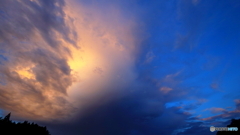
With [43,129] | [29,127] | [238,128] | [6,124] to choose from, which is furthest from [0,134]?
[238,128]

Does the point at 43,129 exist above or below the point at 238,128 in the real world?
below

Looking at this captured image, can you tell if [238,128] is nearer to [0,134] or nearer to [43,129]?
[43,129]

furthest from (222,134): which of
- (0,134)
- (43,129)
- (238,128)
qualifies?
(0,134)

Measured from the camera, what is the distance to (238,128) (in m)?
58.7

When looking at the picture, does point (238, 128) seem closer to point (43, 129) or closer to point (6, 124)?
point (43, 129)

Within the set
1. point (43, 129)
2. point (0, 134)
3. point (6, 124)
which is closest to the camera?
point (0, 134)

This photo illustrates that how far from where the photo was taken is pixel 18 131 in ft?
183

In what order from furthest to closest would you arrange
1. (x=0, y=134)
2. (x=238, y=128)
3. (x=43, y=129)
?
(x=43, y=129), (x=238, y=128), (x=0, y=134)

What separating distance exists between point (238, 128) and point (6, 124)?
104269 mm

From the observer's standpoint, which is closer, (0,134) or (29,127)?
(0,134)

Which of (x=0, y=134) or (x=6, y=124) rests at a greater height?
(x=6, y=124)

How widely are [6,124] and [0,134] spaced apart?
4.73 metres

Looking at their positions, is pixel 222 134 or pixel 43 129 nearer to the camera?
→ pixel 222 134

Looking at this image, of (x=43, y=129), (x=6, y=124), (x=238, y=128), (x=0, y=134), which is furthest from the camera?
(x=43, y=129)
